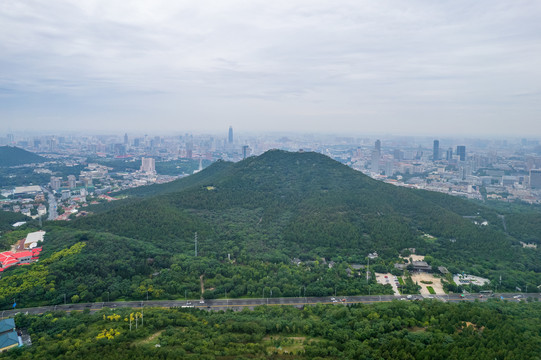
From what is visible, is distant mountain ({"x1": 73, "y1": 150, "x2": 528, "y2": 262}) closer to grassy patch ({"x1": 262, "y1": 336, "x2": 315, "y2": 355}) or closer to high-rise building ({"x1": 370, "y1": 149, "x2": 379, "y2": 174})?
grassy patch ({"x1": 262, "y1": 336, "x2": 315, "y2": 355})

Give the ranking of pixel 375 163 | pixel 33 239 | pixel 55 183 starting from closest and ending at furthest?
pixel 33 239
pixel 55 183
pixel 375 163

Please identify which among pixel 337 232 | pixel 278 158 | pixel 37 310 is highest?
pixel 278 158

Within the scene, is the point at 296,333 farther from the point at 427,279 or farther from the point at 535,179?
the point at 535,179

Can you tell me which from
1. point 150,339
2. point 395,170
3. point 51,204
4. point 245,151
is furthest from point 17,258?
point 395,170

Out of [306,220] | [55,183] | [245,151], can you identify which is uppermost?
[245,151]

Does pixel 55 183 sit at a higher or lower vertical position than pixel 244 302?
higher

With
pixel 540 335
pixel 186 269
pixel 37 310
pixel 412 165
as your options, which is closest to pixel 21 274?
pixel 37 310

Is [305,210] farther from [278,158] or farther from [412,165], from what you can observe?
[412,165]
